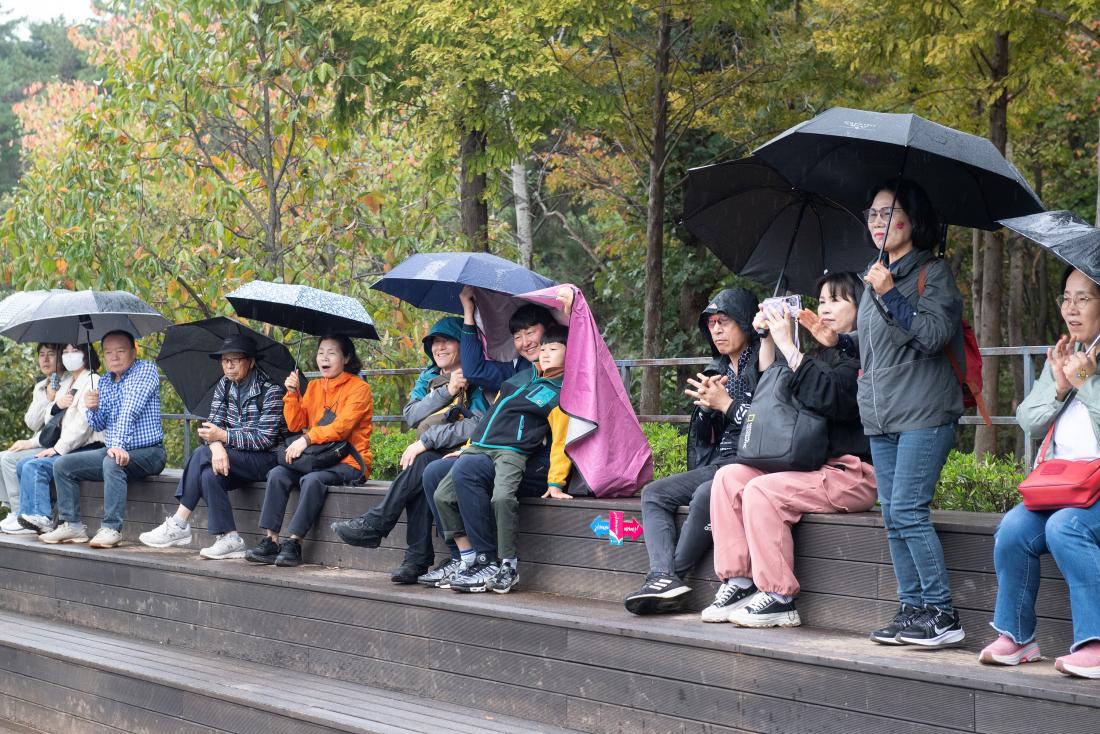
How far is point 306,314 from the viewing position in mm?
7453

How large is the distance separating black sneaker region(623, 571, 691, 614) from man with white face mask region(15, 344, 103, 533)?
529 centimetres

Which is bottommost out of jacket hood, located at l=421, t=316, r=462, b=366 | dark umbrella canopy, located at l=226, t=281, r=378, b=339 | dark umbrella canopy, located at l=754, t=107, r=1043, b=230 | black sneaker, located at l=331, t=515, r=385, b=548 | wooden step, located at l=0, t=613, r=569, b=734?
wooden step, located at l=0, t=613, r=569, b=734

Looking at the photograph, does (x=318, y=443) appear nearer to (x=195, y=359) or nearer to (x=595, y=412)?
(x=195, y=359)

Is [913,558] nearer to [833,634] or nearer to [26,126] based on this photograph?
[833,634]

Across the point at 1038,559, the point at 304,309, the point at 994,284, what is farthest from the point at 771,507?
the point at 994,284

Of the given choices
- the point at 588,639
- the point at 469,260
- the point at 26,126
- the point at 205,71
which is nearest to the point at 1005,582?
the point at 588,639

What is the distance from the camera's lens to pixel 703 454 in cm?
555

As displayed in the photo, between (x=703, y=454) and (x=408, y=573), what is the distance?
178 centimetres

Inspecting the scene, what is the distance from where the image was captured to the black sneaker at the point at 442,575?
19.8 ft

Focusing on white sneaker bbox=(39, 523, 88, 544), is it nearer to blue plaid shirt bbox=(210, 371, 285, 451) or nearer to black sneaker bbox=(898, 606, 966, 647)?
blue plaid shirt bbox=(210, 371, 285, 451)

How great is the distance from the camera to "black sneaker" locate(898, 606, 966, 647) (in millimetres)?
4219

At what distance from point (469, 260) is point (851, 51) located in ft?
17.4

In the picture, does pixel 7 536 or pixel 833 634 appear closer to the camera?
pixel 833 634

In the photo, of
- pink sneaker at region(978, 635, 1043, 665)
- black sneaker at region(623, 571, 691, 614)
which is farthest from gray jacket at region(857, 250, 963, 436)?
black sneaker at region(623, 571, 691, 614)
